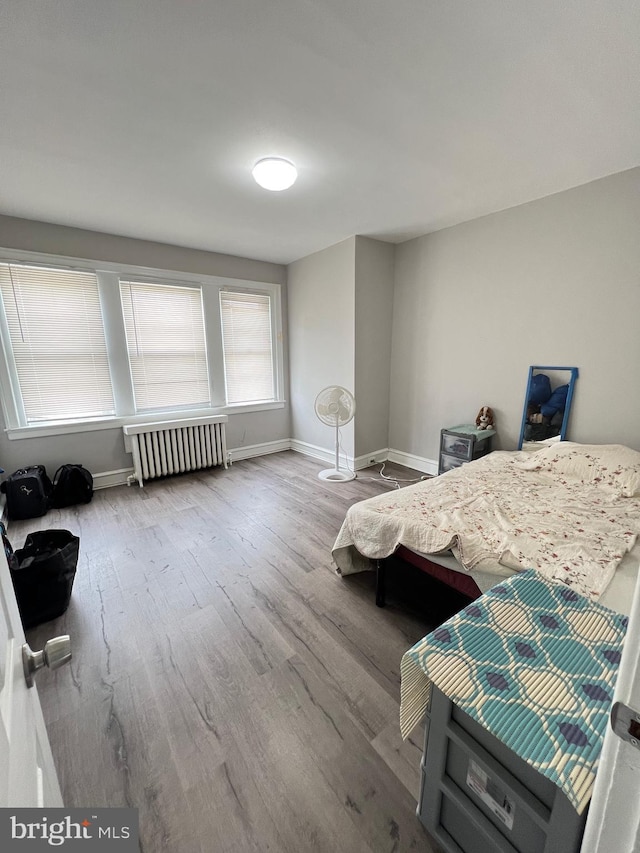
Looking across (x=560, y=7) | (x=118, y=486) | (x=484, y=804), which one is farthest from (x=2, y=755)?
(x=118, y=486)

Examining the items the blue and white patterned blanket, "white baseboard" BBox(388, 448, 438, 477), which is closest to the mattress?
the blue and white patterned blanket

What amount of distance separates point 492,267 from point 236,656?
3568 mm

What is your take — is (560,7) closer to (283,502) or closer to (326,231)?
(326,231)

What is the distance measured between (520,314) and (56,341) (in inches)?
169

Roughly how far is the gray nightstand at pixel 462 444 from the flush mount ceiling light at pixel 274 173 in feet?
8.11

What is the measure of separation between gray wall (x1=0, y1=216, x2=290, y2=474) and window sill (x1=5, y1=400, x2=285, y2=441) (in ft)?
0.16

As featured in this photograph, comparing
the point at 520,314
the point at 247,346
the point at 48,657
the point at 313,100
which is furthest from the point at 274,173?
the point at 48,657

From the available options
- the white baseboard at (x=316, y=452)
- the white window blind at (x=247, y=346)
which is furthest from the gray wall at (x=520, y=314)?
the white window blind at (x=247, y=346)

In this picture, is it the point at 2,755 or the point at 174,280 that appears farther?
the point at 174,280

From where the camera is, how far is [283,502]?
3.20m

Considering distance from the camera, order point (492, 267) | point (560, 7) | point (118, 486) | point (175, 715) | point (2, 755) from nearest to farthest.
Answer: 1. point (2, 755)
2. point (560, 7)
3. point (175, 715)
4. point (492, 267)
5. point (118, 486)

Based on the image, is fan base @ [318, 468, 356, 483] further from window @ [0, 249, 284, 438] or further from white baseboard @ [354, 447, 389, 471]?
window @ [0, 249, 284, 438]

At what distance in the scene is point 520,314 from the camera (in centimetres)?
299

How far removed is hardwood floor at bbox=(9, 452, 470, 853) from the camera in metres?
1.05
